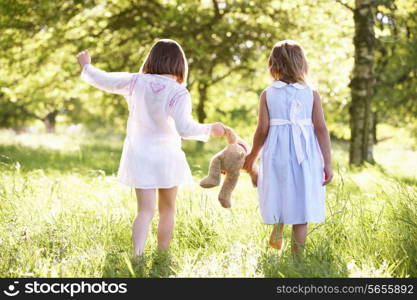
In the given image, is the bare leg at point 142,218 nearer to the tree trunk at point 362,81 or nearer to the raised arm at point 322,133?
the raised arm at point 322,133

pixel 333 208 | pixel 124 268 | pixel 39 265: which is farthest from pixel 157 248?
pixel 333 208

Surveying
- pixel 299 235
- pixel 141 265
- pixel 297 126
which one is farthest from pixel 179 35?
pixel 141 265

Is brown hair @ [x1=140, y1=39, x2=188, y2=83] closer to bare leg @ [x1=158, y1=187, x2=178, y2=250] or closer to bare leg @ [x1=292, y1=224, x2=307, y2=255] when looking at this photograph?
bare leg @ [x1=158, y1=187, x2=178, y2=250]

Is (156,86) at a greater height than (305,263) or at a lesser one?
greater

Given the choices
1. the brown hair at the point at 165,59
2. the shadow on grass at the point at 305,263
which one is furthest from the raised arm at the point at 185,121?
the shadow on grass at the point at 305,263

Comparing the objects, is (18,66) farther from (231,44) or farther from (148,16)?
(231,44)

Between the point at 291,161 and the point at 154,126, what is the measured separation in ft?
3.29

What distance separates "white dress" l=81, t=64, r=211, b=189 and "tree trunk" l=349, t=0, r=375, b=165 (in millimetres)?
6625

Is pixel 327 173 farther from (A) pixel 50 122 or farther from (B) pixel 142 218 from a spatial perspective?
(A) pixel 50 122

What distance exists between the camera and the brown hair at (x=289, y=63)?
4.07 meters

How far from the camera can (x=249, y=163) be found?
426 centimetres

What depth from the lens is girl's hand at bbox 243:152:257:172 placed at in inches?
167

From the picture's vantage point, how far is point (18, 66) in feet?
40.7

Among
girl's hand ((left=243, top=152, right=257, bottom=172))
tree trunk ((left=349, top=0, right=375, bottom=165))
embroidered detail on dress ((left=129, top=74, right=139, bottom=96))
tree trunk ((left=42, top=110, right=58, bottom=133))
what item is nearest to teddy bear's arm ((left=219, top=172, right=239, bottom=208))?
girl's hand ((left=243, top=152, right=257, bottom=172))
